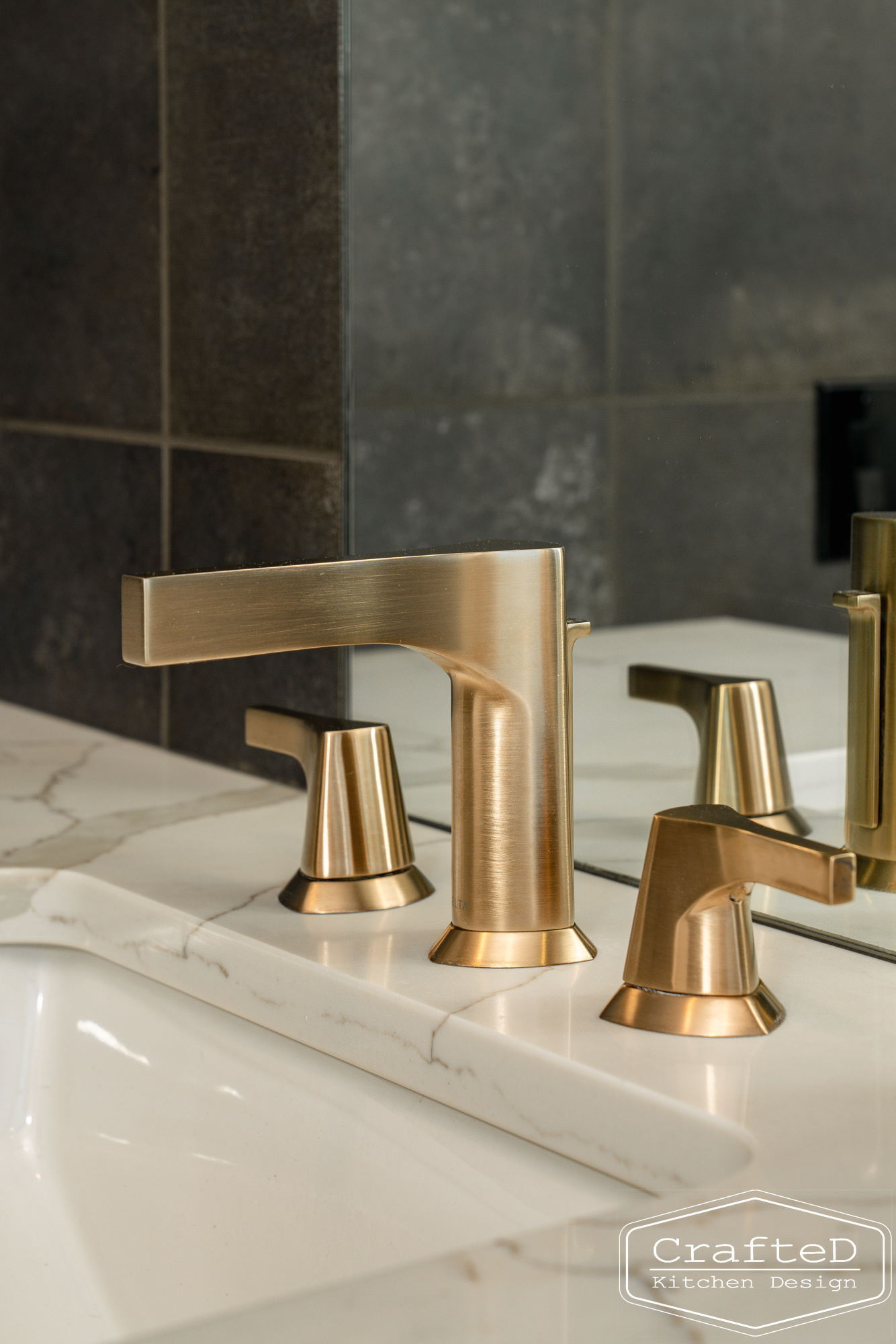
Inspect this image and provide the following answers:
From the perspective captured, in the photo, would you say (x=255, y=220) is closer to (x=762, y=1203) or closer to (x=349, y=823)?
(x=349, y=823)

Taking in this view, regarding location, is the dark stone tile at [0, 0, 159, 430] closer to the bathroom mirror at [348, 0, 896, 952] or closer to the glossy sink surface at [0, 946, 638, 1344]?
the bathroom mirror at [348, 0, 896, 952]

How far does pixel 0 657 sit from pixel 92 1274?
70 cm

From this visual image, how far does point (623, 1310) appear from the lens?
41cm

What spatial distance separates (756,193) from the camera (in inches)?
27.6

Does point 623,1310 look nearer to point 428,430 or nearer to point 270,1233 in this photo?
point 270,1233

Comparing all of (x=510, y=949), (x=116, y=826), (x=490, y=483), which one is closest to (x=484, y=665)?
(x=510, y=949)

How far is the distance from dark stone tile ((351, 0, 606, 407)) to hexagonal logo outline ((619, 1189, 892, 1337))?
17.5 inches

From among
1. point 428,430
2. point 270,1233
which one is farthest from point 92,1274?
point 428,430

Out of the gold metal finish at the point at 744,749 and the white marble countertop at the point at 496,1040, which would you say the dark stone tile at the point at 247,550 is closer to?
the white marble countertop at the point at 496,1040

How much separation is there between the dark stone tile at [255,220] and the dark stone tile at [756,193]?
22cm

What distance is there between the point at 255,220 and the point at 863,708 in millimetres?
519

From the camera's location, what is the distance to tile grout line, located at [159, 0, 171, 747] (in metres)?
1.02

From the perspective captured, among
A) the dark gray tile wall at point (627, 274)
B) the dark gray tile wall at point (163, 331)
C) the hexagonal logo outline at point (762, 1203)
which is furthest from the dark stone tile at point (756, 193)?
the hexagonal logo outline at point (762, 1203)

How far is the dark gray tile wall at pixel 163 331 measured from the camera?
3.06 ft
